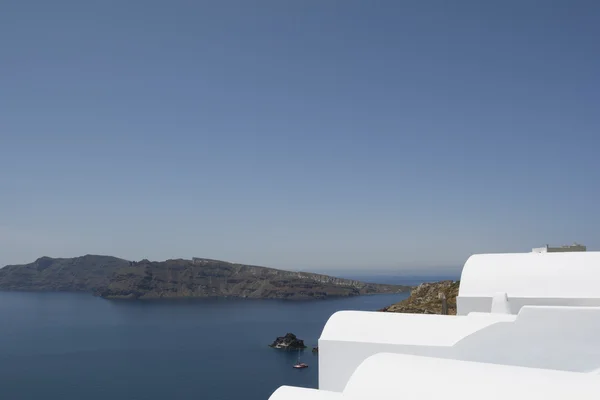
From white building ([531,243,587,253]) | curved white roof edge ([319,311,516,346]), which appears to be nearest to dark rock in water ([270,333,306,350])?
white building ([531,243,587,253])

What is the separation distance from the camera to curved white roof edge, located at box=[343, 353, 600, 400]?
434 cm

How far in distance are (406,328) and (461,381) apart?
200 inches

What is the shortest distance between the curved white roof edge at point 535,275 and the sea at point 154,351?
142 ft

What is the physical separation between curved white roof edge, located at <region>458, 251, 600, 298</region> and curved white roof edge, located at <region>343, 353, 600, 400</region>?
871cm

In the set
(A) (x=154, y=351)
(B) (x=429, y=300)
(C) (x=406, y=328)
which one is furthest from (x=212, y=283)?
(C) (x=406, y=328)

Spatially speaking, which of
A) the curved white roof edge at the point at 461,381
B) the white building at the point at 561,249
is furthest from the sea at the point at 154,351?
the curved white roof edge at the point at 461,381

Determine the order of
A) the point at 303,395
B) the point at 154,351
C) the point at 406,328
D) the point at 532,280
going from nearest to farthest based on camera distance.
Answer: the point at 303,395 < the point at 406,328 < the point at 532,280 < the point at 154,351

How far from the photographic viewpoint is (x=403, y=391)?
4844mm

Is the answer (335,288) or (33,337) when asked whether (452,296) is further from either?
(335,288)

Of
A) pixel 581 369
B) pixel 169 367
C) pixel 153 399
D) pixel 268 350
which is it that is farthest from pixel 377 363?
pixel 268 350

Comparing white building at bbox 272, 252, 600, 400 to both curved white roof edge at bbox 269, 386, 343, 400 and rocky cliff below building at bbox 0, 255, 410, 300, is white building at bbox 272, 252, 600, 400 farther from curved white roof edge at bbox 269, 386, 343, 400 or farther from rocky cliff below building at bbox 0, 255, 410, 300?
rocky cliff below building at bbox 0, 255, 410, 300

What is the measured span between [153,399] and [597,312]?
53151 mm

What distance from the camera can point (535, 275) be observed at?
1304cm

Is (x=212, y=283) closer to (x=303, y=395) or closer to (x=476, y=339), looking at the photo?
(x=476, y=339)
